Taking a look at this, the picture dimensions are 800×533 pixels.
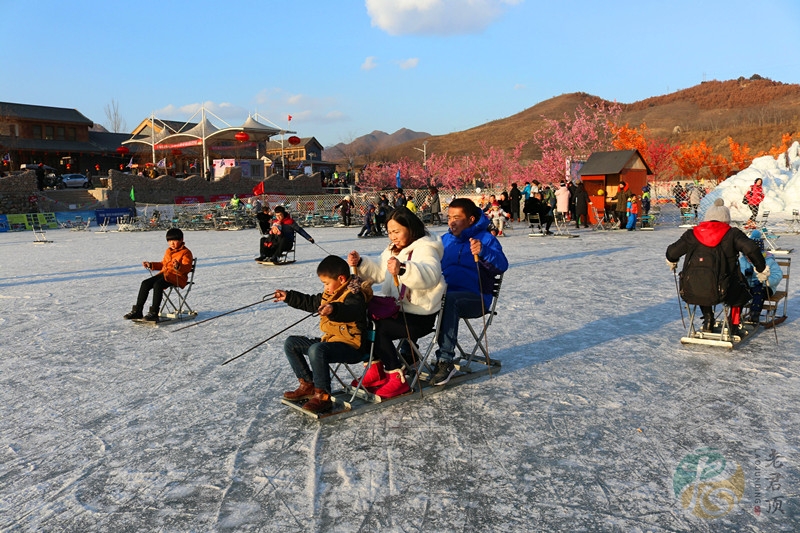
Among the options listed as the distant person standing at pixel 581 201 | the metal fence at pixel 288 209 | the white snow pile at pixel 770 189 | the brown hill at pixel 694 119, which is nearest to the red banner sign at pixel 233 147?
the metal fence at pixel 288 209

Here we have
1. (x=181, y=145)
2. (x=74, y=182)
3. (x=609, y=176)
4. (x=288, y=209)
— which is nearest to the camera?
(x=609, y=176)

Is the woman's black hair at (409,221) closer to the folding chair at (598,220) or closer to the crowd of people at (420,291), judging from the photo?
the crowd of people at (420,291)

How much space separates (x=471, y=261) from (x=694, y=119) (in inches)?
5256

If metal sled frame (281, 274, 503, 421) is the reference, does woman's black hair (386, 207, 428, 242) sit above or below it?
above

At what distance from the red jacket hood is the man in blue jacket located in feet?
6.30

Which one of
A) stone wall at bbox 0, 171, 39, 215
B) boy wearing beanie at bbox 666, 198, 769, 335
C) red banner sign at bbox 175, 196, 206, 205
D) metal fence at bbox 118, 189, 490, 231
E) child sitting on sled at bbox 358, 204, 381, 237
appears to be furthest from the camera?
red banner sign at bbox 175, 196, 206, 205

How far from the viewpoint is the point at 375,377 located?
4.46 meters

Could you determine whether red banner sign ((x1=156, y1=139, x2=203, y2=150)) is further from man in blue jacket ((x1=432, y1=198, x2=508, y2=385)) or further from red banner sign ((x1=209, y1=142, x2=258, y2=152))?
man in blue jacket ((x1=432, y1=198, x2=508, y2=385))

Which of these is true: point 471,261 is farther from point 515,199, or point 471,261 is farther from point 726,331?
point 515,199

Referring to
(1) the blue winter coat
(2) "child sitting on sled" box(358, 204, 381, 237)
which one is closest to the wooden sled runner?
(1) the blue winter coat

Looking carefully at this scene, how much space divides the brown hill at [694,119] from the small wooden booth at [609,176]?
67.1m

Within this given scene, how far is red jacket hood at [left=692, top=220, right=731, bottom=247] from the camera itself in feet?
17.7

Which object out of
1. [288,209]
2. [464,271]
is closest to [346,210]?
[288,209]

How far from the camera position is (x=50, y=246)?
1920cm
